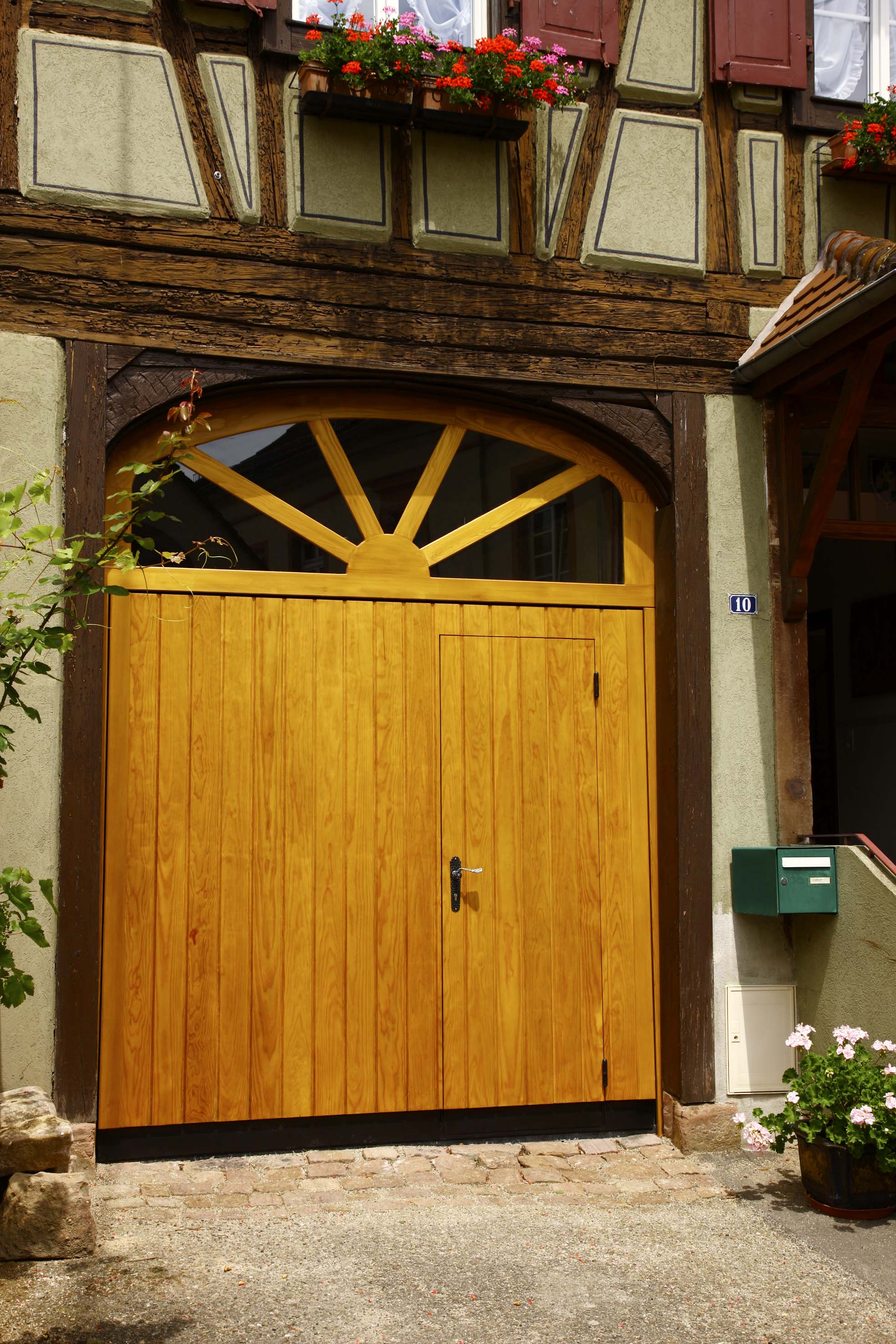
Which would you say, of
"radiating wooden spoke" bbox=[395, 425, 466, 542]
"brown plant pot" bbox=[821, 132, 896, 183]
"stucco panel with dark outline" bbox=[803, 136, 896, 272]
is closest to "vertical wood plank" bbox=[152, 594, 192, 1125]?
"radiating wooden spoke" bbox=[395, 425, 466, 542]

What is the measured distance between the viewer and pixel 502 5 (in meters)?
5.81

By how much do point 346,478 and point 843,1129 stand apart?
10.8 ft

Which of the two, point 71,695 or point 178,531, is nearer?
point 71,695

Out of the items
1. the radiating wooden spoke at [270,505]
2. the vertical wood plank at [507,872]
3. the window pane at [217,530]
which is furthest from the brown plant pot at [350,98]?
the vertical wood plank at [507,872]

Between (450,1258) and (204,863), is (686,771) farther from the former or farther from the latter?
(450,1258)

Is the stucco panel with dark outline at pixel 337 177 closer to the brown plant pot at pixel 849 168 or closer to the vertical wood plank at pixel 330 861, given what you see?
the vertical wood plank at pixel 330 861

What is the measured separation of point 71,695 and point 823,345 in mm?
3414

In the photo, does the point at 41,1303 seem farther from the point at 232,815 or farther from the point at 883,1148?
the point at 883,1148

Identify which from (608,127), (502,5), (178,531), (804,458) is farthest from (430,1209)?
(502,5)

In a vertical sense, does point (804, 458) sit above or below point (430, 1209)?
above

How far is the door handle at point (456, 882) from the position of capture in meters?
5.57

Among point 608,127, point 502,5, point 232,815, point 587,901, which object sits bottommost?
point 587,901

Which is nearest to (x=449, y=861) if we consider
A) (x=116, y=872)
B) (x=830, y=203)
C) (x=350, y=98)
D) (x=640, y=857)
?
(x=640, y=857)

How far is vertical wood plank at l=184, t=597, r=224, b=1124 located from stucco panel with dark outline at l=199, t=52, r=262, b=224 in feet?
5.52
